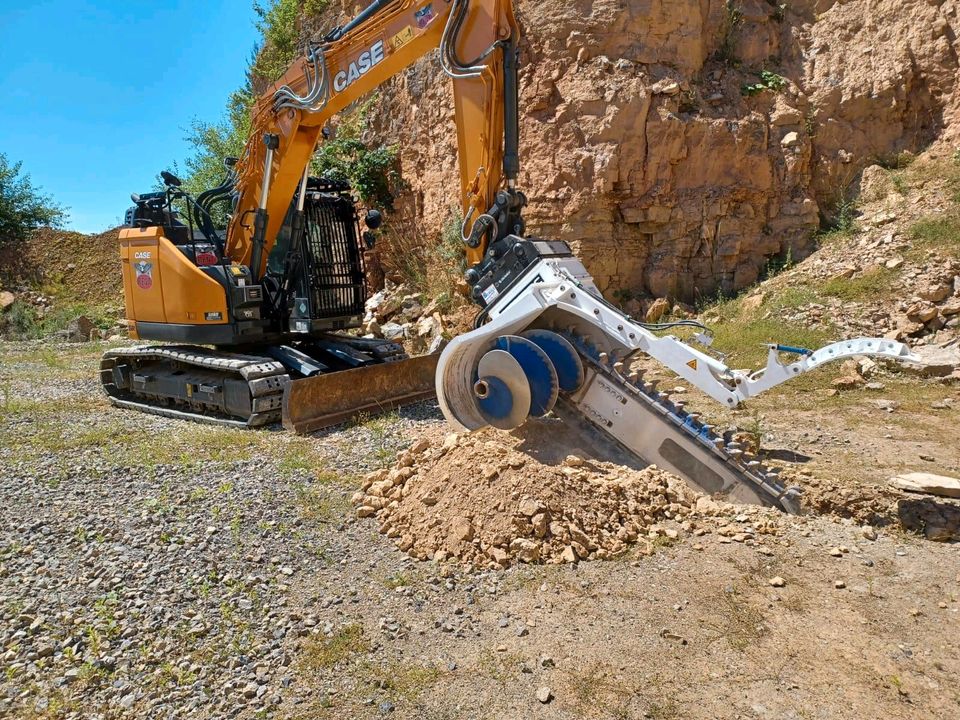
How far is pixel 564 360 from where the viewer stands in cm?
512

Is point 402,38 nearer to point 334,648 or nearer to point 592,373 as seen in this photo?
point 592,373

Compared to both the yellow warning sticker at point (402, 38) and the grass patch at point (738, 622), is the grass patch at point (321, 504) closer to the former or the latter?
the grass patch at point (738, 622)

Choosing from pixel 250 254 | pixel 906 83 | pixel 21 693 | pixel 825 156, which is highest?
pixel 906 83

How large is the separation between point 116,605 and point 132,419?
4628 millimetres

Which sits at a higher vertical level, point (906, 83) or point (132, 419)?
point (906, 83)

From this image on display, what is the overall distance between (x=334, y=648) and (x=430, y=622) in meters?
0.47

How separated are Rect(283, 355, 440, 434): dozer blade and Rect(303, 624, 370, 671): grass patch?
3679 mm

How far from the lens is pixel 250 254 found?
26.1ft

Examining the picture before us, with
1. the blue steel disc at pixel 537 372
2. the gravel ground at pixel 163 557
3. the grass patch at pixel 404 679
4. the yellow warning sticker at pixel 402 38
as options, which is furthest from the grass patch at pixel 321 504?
the yellow warning sticker at pixel 402 38

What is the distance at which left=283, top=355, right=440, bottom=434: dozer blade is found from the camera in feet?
22.5

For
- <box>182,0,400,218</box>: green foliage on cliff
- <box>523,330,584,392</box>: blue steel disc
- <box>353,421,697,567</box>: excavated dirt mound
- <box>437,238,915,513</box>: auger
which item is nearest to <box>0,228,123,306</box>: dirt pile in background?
<box>182,0,400,218</box>: green foliage on cliff

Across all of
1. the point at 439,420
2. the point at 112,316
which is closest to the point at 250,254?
the point at 439,420

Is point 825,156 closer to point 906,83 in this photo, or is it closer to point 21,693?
point 906,83

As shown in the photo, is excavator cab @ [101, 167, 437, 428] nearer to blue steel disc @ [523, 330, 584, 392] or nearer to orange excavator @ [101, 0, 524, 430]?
orange excavator @ [101, 0, 524, 430]
